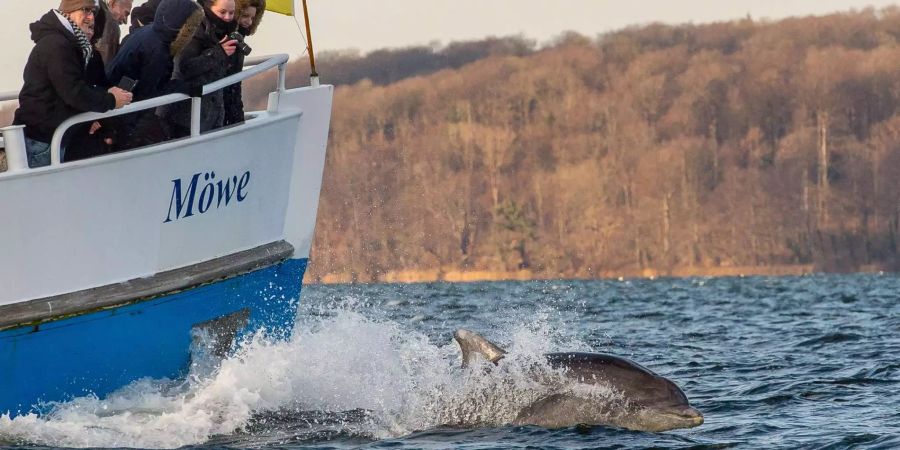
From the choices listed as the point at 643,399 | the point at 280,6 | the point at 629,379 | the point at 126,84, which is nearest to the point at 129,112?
the point at 126,84

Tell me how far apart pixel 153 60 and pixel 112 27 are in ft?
1.93

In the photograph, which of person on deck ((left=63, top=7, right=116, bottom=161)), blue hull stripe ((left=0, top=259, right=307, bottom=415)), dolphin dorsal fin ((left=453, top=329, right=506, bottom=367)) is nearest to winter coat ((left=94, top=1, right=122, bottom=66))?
person on deck ((left=63, top=7, right=116, bottom=161))

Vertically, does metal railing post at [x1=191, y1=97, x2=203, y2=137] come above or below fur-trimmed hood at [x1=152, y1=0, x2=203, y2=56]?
below

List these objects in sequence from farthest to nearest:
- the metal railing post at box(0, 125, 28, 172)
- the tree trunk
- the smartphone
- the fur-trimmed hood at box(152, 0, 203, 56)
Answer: the tree trunk → the fur-trimmed hood at box(152, 0, 203, 56) → the smartphone → the metal railing post at box(0, 125, 28, 172)

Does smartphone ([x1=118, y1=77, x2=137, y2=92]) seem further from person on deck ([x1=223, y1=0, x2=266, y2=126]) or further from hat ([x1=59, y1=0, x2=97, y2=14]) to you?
person on deck ([x1=223, y1=0, x2=266, y2=126])

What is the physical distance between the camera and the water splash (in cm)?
1029

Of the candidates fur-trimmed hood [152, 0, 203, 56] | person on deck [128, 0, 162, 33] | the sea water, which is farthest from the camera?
person on deck [128, 0, 162, 33]

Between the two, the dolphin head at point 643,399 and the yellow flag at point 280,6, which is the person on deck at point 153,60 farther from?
the dolphin head at point 643,399

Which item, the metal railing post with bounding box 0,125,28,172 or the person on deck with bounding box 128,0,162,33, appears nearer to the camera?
the metal railing post with bounding box 0,125,28,172

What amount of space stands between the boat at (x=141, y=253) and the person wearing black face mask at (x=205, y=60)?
0.17 metres

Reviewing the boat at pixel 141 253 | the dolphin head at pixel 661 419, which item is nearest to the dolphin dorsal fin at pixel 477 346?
the dolphin head at pixel 661 419

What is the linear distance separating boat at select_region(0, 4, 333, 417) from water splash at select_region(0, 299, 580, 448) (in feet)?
0.51

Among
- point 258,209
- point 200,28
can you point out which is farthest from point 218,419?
point 200,28

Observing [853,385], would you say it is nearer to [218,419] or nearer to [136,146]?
[218,419]
